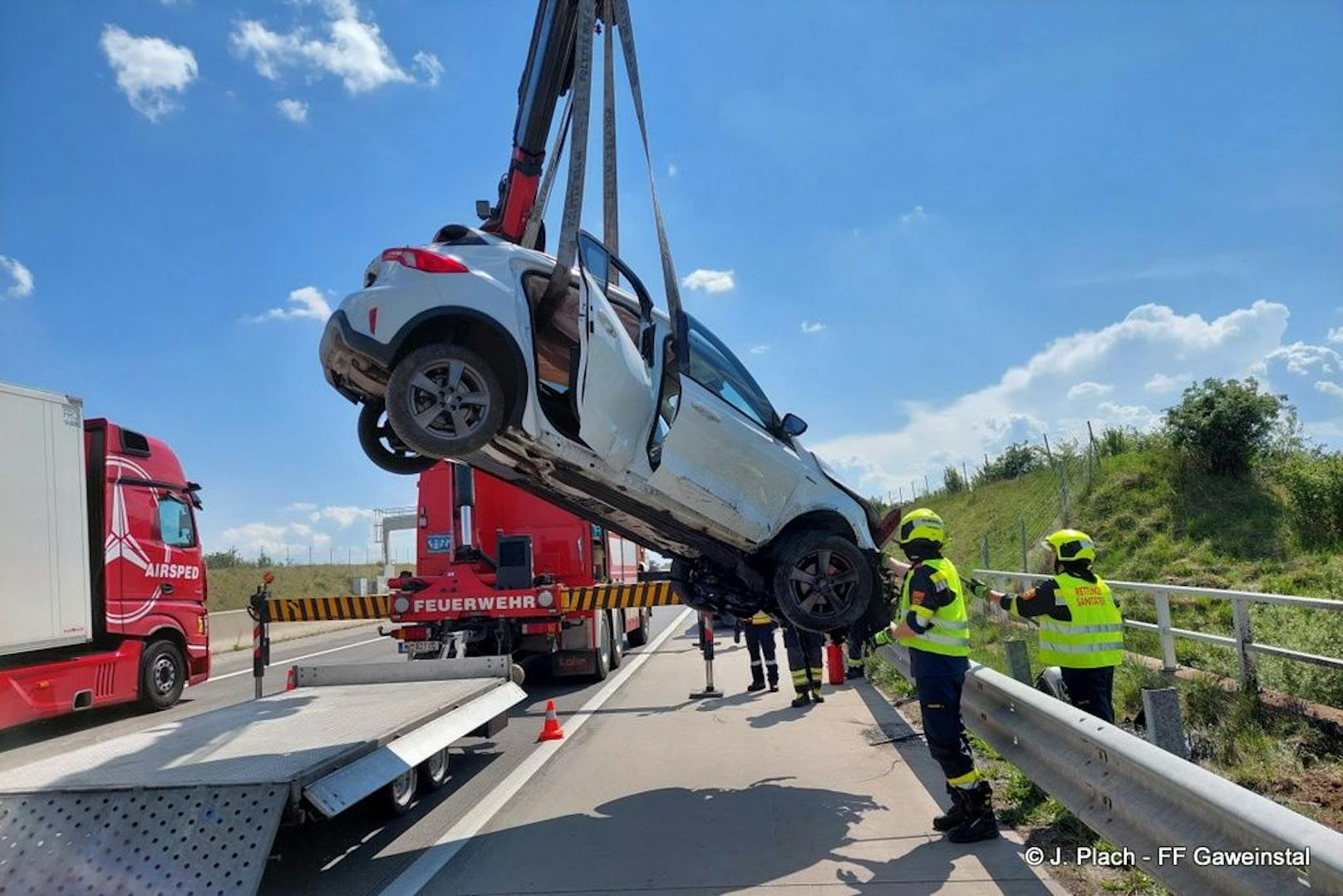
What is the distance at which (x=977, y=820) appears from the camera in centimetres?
464

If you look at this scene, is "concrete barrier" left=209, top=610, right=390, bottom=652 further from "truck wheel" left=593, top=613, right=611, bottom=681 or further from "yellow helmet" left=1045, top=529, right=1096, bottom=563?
"yellow helmet" left=1045, top=529, right=1096, bottom=563

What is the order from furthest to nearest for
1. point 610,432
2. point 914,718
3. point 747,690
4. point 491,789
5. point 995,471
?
point 995,471 < point 747,690 < point 914,718 < point 491,789 < point 610,432

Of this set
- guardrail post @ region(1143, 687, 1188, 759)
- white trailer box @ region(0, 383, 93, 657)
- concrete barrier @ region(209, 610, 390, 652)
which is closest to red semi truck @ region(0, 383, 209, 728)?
white trailer box @ region(0, 383, 93, 657)

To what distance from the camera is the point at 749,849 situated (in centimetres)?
464

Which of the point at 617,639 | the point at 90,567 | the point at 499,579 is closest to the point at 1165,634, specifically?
the point at 499,579

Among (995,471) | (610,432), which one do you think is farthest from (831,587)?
(995,471)

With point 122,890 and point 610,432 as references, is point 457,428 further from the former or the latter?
point 122,890

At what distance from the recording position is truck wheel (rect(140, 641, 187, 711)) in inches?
398

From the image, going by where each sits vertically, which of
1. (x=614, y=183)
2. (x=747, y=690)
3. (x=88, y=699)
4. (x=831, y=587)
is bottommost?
(x=747, y=690)

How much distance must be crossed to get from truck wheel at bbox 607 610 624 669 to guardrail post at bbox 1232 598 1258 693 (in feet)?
23.9

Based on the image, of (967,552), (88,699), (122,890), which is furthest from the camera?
(967,552)

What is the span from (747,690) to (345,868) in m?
6.01

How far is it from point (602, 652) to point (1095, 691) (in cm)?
689

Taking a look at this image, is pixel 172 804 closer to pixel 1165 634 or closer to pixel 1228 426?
pixel 1165 634
